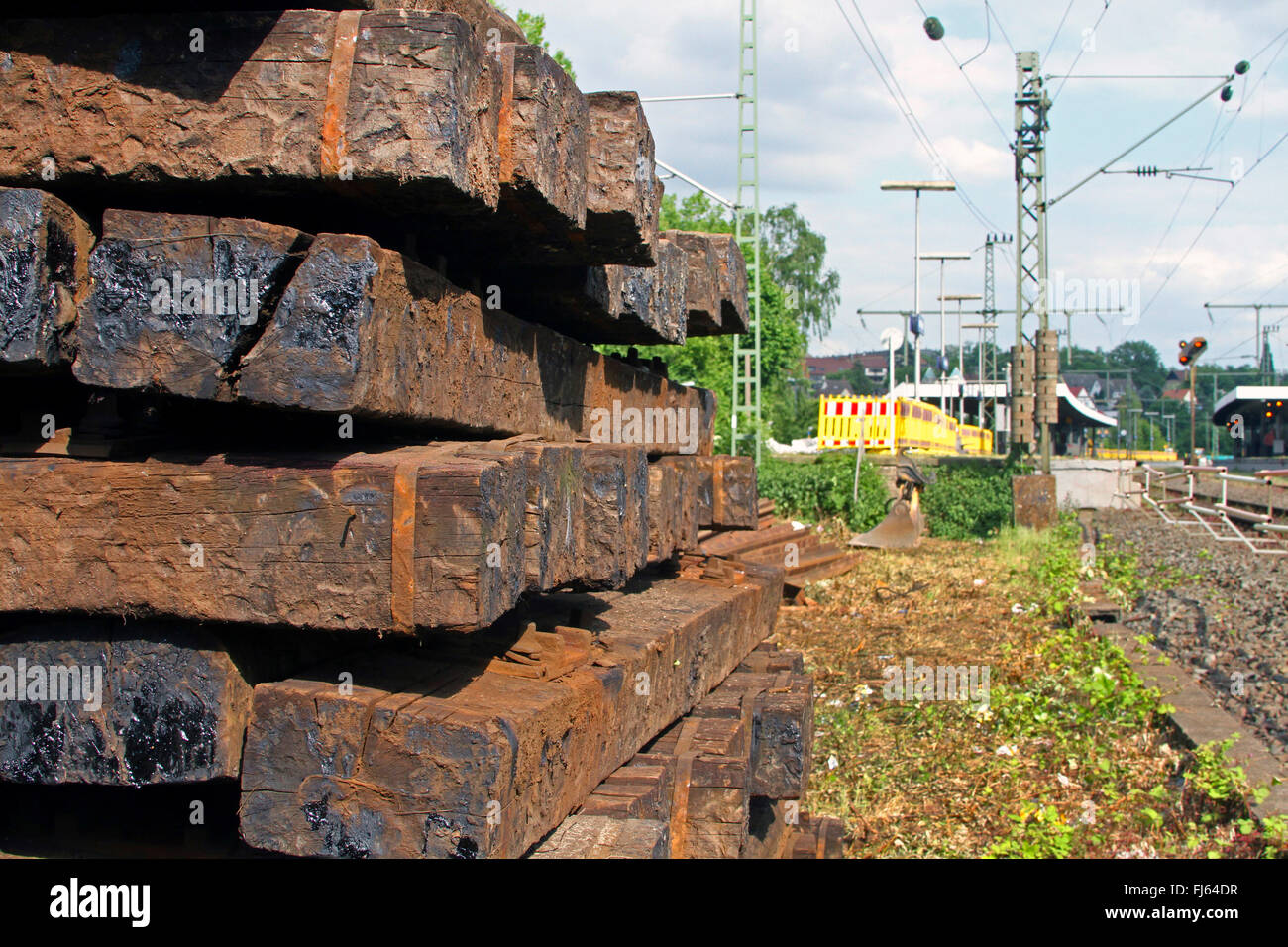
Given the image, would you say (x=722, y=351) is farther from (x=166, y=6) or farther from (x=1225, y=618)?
(x=166, y=6)

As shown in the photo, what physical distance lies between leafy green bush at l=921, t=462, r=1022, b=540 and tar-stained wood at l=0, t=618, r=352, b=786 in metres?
18.4

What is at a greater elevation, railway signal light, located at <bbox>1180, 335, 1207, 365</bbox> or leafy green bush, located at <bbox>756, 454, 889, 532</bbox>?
railway signal light, located at <bbox>1180, 335, 1207, 365</bbox>

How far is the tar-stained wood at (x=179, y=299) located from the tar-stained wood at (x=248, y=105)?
0.21 metres

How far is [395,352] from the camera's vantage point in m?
2.44

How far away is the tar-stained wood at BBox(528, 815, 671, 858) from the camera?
2.55 meters

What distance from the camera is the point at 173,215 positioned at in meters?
2.37

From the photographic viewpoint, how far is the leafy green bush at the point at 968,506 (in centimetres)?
2011

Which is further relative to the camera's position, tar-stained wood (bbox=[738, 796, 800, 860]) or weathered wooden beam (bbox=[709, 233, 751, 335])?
weathered wooden beam (bbox=[709, 233, 751, 335])

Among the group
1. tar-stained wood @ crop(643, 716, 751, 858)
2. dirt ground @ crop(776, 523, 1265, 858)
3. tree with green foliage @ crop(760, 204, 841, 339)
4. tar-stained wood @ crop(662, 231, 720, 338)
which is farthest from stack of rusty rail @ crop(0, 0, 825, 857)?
tree with green foliage @ crop(760, 204, 841, 339)

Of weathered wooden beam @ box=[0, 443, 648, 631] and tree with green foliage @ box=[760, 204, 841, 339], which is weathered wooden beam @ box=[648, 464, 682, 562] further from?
tree with green foliage @ box=[760, 204, 841, 339]

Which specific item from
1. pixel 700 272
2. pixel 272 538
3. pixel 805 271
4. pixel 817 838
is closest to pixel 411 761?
pixel 272 538

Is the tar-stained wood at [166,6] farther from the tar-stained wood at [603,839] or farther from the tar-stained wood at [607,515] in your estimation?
the tar-stained wood at [603,839]
